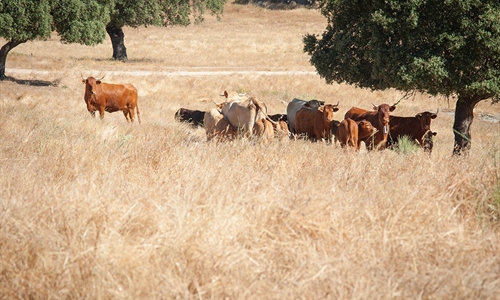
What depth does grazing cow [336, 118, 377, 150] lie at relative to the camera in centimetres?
1180

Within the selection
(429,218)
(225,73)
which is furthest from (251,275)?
(225,73)

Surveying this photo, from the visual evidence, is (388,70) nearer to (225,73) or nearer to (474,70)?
(474,70)

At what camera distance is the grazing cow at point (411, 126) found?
13562mm

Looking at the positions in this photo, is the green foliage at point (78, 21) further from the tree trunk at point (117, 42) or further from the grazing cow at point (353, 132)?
the grazing cow at point (353, 132)

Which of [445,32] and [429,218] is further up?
[445,32]

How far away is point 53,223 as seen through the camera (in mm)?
3691

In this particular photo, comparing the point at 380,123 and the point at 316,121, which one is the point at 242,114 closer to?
the point at 316,121

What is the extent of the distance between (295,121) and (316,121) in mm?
1364

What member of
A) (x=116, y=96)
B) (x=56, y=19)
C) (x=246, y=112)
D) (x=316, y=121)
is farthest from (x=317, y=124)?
(x=56, y=19)

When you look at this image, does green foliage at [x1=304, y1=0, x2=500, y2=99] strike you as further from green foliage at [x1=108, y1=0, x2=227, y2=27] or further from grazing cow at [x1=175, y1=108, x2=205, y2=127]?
green foliage at [x1=108, y1=0, x2=227, y2=27]

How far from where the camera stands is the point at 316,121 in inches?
543

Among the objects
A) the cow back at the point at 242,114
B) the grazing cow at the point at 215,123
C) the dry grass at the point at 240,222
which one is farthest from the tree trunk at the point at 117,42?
the dry grass at the point at 240,222

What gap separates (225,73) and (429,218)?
Result: 28705 mm

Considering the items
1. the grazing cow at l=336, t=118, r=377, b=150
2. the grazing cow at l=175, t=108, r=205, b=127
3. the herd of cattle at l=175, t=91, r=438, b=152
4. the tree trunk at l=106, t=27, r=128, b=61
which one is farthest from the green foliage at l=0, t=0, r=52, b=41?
the grazing cow at l=336, t=118, r=377, b=150
